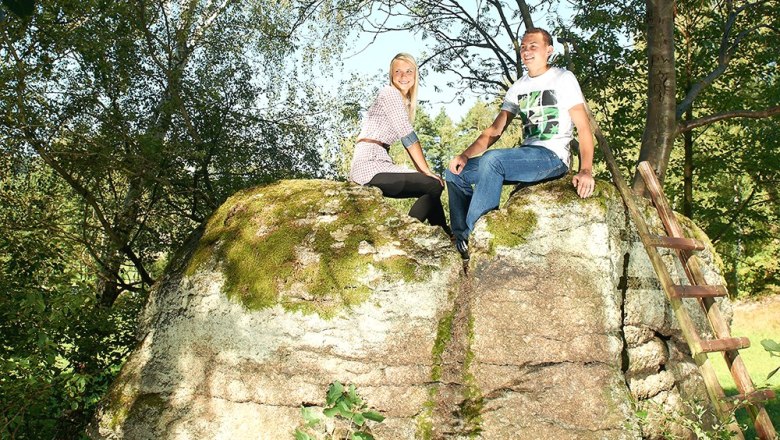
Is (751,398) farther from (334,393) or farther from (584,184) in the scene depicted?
(334,393)

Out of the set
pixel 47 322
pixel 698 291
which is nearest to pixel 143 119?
pixel 47 322

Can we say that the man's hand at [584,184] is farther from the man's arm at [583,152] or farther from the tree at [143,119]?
the tree at [143,119]

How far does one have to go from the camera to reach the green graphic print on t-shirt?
5445 millimetres

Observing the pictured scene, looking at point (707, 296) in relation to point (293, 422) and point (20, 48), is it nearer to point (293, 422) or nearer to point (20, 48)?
point (293, 422)

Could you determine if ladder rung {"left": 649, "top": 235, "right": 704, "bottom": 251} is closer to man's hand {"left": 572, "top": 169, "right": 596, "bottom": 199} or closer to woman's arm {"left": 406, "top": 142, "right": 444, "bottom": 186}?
man's hand {"left": 572, "top": 169, "right": 596, "bottom": 199}

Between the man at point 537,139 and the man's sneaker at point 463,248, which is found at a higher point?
the man at point 537,139

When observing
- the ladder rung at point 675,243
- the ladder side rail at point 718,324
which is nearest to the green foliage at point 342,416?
the ladder rung at point 675,243

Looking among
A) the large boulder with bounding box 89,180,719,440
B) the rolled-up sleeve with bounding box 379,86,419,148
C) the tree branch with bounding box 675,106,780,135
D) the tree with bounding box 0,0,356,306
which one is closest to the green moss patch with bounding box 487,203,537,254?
the large boulder with bounding box 89,180,719,440

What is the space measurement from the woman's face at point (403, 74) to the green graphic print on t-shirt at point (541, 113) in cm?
86

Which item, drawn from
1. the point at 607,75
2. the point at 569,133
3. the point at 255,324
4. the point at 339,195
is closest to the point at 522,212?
the point at 569,133

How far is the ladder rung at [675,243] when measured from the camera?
548 centimetres

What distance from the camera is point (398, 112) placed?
5.71m

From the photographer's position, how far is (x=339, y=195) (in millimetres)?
5879

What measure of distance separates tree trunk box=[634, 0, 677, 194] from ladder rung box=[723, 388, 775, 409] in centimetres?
500
